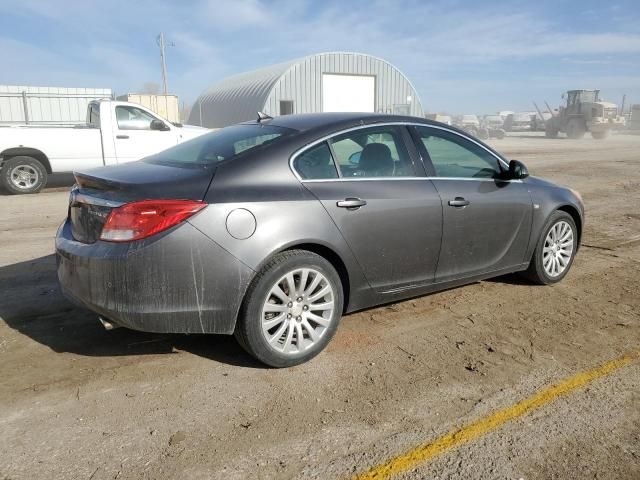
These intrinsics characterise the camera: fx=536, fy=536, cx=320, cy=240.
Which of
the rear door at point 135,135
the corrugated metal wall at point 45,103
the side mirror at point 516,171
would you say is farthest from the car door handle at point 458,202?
the corrugated metal wall at point 45,103

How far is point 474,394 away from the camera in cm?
315

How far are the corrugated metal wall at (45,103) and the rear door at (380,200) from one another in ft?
65.1

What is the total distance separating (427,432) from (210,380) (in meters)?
1.34

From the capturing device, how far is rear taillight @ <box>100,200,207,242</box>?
3039 mm

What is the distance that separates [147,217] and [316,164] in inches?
46.7

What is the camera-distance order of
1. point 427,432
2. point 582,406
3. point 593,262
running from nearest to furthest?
point 427,432 → point 582,406 → point 593,262

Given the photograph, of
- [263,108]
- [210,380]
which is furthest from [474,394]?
[263,108]

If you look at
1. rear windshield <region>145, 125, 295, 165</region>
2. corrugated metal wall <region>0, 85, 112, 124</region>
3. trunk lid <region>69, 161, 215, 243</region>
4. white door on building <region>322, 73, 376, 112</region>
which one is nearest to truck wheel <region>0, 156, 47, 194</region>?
rear windshield <region>145, 125, 295, 165</region>

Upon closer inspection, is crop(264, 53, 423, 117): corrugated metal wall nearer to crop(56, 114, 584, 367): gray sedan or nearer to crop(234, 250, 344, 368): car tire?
crop(56, 114, 584, 367): gray sedan

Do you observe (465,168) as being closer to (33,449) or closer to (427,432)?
(427,432)

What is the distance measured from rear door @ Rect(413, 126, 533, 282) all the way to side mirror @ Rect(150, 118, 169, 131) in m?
9.17

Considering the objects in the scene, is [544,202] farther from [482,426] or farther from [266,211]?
[266,211]

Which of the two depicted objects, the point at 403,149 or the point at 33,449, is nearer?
the point at 33,449

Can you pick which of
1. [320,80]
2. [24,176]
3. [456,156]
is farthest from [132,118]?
[320,80]
